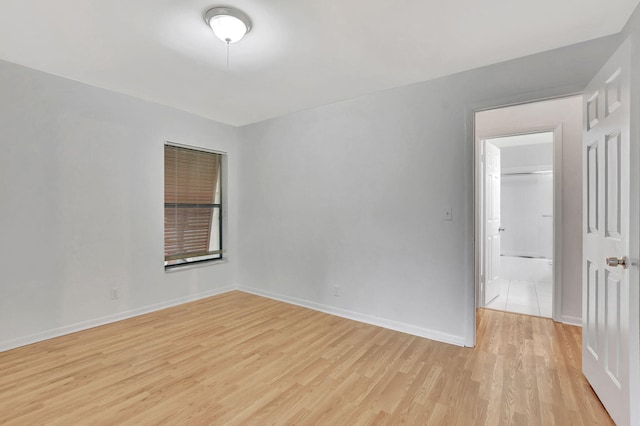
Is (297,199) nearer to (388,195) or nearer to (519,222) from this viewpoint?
(388,195)

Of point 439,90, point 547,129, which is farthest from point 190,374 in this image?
point 547,129

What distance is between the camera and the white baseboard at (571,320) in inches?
126

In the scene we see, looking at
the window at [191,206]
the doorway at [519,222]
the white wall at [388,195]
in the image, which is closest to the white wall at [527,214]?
the doorway at [519,222]

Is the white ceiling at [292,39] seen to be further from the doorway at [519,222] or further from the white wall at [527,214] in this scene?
the white wall at [527,214]

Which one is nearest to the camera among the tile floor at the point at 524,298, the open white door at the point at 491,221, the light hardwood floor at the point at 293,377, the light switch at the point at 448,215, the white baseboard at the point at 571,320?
the light hardwood floor at the point at 293,377

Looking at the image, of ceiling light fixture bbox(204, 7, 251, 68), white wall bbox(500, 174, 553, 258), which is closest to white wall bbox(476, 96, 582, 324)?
ceiling light fixture bbox(204, 7, 251, 68)

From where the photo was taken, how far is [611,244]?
5.90 ft

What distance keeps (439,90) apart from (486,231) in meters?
1.98

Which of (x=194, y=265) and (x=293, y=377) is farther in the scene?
(x=194, y=265)

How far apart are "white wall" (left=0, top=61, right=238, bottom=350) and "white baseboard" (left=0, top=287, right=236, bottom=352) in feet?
0.04

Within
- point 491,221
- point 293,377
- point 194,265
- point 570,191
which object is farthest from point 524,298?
point 194,265

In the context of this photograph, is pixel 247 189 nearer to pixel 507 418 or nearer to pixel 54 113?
pixel 54 113

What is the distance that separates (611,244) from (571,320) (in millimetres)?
1983

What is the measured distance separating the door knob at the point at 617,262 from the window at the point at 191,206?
4183 mm
